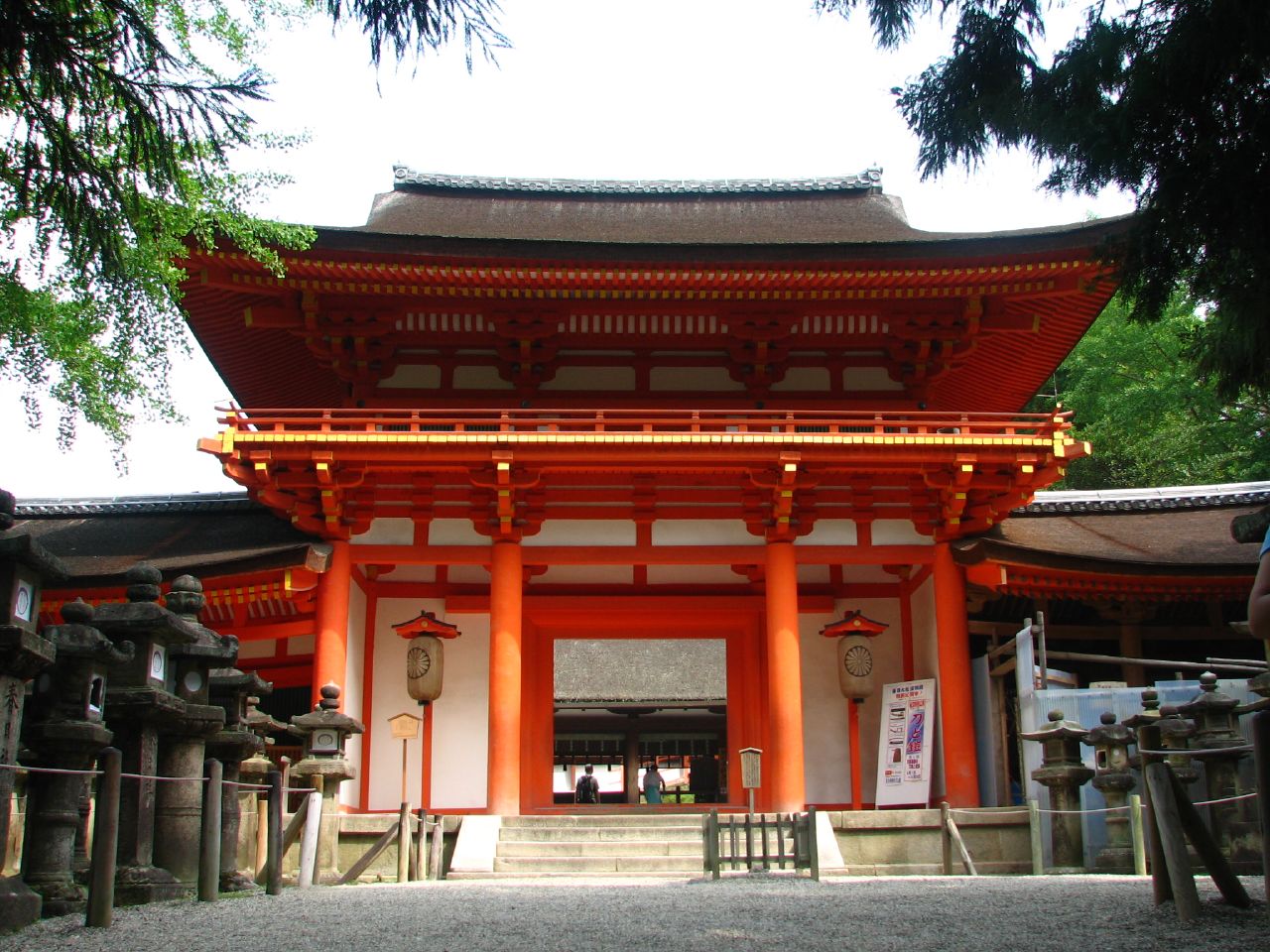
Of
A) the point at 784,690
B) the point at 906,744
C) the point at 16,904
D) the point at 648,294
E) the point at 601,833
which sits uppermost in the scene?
the point at 648,294

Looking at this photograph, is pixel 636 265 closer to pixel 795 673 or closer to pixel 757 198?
pixel 795 673

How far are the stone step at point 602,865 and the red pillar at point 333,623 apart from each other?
3.34m

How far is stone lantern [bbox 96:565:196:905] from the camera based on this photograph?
7.70 metres

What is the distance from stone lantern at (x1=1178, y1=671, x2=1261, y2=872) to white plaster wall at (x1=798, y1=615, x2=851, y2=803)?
258 inches

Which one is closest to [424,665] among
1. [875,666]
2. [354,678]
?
[354,678]

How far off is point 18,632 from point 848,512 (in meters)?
11.6

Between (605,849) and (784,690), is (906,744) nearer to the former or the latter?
(784,690)

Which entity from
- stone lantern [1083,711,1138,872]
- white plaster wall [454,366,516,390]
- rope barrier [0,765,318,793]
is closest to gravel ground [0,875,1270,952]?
rope barrier [0,765,318,793]

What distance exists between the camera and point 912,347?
16500 mm

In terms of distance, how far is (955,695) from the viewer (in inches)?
597

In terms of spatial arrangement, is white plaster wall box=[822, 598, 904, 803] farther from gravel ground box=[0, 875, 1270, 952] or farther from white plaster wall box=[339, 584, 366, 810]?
gravel ground box=[0, 875, 1270, 952]

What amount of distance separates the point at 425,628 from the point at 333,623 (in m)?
1.23

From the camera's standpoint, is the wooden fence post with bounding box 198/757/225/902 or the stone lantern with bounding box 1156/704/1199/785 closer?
the wooden fence post with bounding box 198/757/225/902

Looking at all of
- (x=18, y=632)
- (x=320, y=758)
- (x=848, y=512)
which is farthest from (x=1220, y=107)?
(x=848, y=512)
